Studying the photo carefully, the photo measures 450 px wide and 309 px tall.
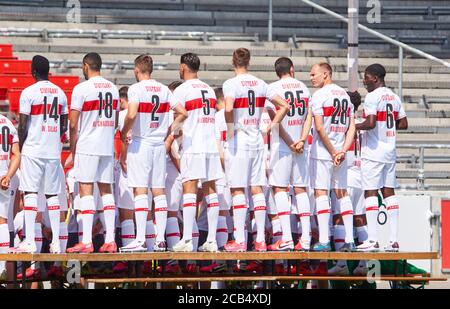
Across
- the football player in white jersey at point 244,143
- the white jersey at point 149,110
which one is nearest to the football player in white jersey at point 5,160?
the white jersey at point 149,110

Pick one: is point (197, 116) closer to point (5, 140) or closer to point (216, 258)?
point (216, 258)

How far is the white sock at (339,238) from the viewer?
67.4 ft

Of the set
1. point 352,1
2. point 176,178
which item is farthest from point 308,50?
point 176,178

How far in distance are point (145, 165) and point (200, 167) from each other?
66 centimetres

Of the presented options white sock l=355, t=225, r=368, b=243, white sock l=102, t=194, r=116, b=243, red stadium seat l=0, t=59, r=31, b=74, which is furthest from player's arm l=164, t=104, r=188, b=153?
red stadium seat l=0, t=59, r=31, b=74

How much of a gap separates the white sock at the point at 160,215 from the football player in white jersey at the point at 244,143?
2.66 ft

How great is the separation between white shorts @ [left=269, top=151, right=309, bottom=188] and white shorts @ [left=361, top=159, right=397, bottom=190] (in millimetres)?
909

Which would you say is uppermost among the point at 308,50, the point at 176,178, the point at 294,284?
the point at 308,50

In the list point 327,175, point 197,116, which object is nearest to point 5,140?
point 197,116

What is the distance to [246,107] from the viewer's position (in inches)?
775

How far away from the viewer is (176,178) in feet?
65.9

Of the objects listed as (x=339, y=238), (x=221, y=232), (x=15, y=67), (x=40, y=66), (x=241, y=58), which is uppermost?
(x=15, y=67)

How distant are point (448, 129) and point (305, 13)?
4.22 m
